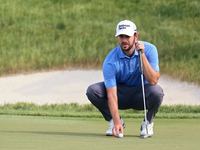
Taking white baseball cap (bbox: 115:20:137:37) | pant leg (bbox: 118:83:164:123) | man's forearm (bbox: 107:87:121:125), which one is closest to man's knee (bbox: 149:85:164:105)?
pant leg (bbox: 118:83:164:123)

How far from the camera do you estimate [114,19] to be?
19094 mm

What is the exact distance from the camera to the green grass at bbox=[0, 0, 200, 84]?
52.3 ft

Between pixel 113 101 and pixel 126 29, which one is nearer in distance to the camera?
→ pixel 126 29

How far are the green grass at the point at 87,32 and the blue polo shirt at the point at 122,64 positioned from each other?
1020 centimetres

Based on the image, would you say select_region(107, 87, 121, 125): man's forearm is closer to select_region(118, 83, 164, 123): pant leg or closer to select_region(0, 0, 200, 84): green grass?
select_region(118, 83, 164, 123): pant leg

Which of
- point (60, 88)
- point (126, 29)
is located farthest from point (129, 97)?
point (60, 88)

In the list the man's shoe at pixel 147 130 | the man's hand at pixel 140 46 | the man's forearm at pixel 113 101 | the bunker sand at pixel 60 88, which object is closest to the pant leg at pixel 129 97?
the man's shoe at pixel 147 130

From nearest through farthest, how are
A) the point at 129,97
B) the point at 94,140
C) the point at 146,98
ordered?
the point at 94,140, the point at 146,98, the point at 129,97

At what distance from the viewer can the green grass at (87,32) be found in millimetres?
15930

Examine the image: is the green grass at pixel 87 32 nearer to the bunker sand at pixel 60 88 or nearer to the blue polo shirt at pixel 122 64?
the bunker sand at pixel 60 88

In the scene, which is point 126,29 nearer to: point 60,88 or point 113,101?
point 113,101

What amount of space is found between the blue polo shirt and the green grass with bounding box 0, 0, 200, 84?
1020cm

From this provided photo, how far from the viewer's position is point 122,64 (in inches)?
169

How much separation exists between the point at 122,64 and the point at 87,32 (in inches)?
537
